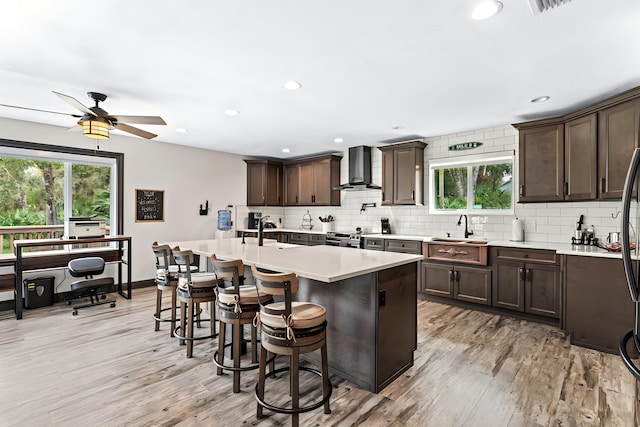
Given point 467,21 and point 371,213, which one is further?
point 371,213

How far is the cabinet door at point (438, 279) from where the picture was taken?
14.5 feet

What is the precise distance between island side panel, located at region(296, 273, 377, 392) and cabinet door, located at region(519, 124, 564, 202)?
2927 millimetres

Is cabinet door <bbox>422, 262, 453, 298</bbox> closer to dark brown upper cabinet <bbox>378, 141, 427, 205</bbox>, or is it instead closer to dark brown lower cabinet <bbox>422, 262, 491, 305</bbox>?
dark brown lower cabinet <bbox>422, 262, 491, 305</bbox>

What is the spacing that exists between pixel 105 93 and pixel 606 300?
5.22 meters

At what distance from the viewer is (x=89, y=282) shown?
445 cm

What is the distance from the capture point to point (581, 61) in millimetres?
2576

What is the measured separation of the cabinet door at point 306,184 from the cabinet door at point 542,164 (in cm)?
372

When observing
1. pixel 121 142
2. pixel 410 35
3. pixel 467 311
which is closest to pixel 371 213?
pixel 467 311

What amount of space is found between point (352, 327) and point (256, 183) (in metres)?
4.98

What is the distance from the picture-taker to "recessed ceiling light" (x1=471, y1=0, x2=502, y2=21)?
1.89 m

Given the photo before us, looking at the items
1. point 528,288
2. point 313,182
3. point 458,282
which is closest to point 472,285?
point 458,282

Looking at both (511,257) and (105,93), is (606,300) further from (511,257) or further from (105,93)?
(105,93)

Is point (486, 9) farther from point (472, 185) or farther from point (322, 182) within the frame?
point (322, 182)

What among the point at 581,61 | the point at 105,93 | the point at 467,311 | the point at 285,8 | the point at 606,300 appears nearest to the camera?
the point at 285,8
